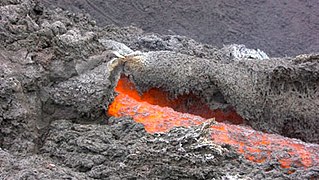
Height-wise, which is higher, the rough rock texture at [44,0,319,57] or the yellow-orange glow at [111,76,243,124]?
the rough rock texture at [44,0,319,57]

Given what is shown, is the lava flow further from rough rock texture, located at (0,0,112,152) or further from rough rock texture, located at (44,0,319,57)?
rough rock texture, located at (44,0,319,57)

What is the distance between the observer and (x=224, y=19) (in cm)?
502

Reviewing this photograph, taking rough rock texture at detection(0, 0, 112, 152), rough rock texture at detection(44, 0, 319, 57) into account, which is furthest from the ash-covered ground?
Result: rough rock texture at detection(44, 0, 319, 57)

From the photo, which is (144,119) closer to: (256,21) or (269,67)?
(269,67)

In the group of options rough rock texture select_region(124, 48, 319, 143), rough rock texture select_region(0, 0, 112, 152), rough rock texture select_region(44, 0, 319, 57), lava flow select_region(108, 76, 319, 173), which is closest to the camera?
lava flow select_region(108, 76, 319, 173)

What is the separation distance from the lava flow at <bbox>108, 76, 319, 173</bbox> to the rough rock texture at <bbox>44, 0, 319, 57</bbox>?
2.22m

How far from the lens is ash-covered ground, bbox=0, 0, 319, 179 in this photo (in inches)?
72.7

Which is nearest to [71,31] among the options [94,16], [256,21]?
[94,16]

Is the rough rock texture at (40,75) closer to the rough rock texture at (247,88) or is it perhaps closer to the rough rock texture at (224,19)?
the rough rock texture at (247,88)

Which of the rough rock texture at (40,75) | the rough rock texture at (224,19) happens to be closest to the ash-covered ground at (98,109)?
the rough rock texture at (40,75)

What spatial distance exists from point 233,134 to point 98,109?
0.60 metres

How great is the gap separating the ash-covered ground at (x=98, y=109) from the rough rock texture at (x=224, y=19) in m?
1.59

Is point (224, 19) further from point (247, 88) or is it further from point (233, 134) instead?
point (233, 134)

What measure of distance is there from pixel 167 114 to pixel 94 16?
2.55m
